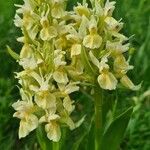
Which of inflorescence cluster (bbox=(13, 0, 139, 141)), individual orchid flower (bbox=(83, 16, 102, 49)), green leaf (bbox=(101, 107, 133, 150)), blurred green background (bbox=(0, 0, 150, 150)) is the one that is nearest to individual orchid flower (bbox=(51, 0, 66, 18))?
inflorescence cluster (bbox=(13, 0, 139, 141))

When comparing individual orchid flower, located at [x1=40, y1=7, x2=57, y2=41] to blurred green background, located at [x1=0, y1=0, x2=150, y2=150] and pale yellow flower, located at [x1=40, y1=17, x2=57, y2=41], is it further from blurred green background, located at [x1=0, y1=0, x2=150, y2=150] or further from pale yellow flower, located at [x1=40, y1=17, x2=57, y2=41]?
blurred green background, located at [x1=0, y1=0, x2=150, y2=150]

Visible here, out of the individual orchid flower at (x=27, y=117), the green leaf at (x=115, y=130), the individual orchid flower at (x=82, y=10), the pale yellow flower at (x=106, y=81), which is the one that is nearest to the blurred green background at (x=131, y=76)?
the green leaf at (x=115, y=130)

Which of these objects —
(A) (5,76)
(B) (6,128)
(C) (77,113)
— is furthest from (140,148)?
(A) (5,76)

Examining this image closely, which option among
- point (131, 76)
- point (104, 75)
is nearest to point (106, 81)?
point (104, 75)

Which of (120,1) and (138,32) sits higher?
(120,1)

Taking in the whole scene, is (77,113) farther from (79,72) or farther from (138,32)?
(79,72)

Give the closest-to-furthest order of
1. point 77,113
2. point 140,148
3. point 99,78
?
point 99,78, point 140,148, point 77,113

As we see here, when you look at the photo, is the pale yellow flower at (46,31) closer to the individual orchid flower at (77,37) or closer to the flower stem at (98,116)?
the individual orchid flower at (77,37)
